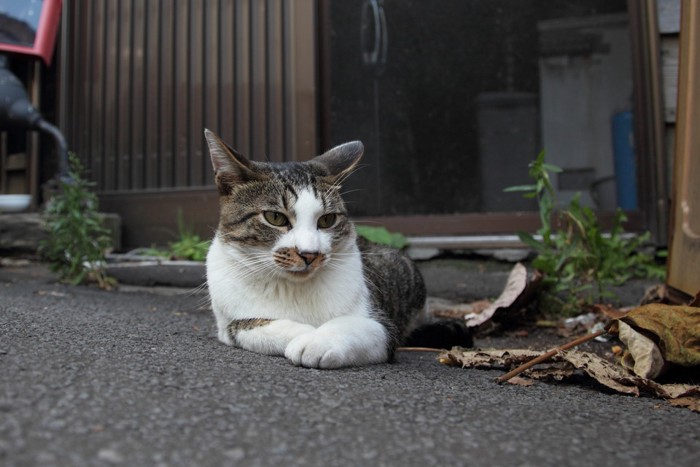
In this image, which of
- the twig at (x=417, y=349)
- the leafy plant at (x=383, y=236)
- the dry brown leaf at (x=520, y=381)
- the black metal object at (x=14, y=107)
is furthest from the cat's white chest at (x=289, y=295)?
the black metal object at (x=14, y=107)

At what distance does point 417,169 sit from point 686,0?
2.83 metres

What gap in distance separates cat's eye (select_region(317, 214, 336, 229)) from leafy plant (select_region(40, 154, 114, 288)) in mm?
1856

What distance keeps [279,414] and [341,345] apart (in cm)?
54

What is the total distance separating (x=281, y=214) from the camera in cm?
206

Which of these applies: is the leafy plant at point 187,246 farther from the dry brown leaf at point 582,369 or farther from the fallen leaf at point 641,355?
the fallen leaf at point 641,355

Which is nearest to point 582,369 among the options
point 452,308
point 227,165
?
point 227,165

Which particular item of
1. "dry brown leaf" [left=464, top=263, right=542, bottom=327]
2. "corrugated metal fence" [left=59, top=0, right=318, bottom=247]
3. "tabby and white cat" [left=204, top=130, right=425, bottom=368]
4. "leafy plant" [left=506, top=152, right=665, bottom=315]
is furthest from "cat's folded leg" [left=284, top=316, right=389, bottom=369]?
"corrugated metal fence" [left=59, top=0, right=318, bottom=247]

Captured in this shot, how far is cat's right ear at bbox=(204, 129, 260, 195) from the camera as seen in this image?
2105 mm

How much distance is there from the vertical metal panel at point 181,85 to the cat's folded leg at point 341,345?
237cm

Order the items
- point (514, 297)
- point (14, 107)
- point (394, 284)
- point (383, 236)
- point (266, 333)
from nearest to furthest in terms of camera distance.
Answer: point (266, 333) → point (394, 284) → point (514, 297) → point (14, 107) → point (383, 236)

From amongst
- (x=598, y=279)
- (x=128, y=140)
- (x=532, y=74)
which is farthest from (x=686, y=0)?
(x=128, y=140)

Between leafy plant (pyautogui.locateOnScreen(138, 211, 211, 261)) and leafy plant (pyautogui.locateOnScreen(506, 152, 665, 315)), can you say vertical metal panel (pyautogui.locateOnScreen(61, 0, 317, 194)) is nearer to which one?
leafy plant (pyautogui.locateOnScreen(138, 211, 211, 261))

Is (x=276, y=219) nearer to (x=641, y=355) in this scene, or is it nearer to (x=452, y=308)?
(x=641, y=355)

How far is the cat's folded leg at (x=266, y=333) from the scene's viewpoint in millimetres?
1894
